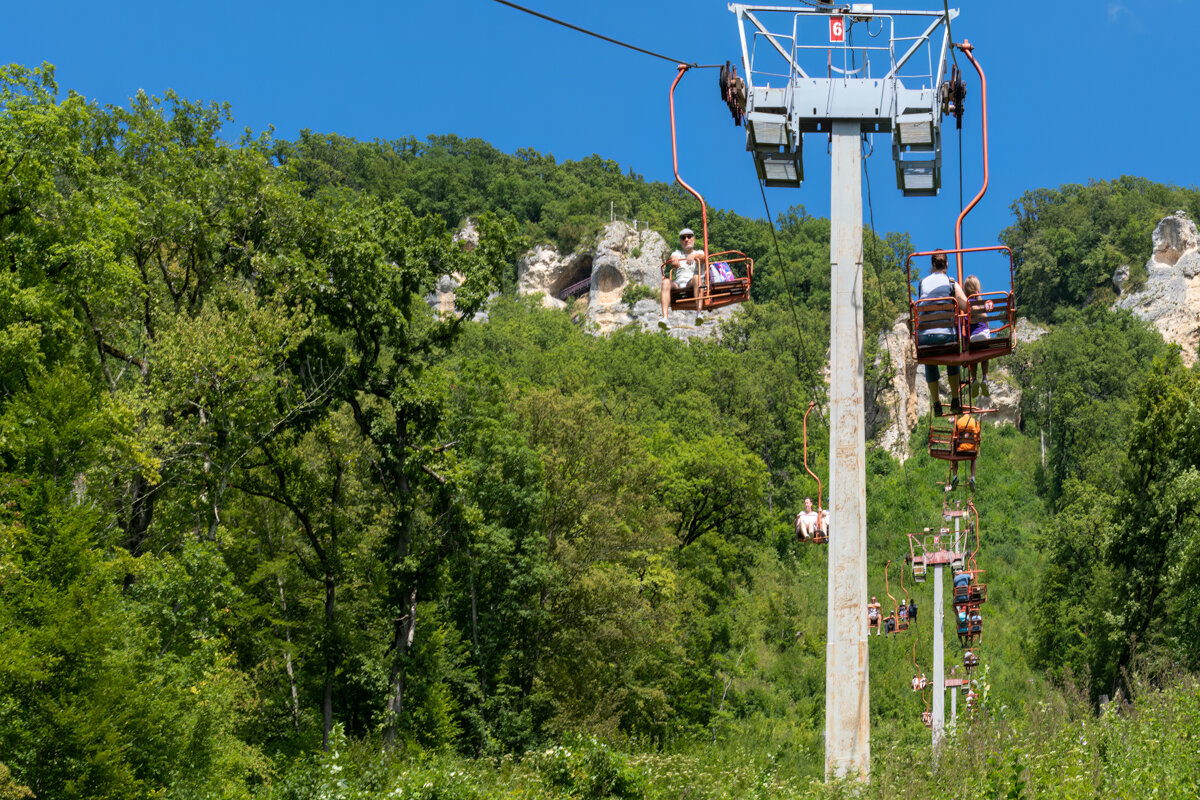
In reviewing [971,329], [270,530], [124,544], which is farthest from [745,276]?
[270,530]

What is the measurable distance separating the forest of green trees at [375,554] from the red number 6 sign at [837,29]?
654 centimetres

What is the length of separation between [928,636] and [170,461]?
3289 centimetres

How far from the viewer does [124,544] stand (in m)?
23.5

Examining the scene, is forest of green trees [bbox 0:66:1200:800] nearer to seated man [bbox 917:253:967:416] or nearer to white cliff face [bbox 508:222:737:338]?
seated man [bbox 917:253:967:416]

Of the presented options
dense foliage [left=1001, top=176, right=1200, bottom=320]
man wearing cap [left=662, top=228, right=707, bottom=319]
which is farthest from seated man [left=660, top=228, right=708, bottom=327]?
dense foliage [left=1001, top=176, right=1200, bottom=320]

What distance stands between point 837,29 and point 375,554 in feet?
54.6

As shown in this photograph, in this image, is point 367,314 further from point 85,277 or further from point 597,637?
point 597,637

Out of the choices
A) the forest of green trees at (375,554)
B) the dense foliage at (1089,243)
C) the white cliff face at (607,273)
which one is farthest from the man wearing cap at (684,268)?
the dense foliage at (1089,243)

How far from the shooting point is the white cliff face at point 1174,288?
87250mm

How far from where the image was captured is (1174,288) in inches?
3558

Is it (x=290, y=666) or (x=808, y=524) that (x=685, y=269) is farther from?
(x=290, y=666)

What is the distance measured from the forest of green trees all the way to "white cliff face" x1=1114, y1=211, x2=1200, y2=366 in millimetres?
50280

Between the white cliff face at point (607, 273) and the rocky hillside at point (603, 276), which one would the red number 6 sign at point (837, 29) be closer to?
the rocky hillside at point (603, 276)

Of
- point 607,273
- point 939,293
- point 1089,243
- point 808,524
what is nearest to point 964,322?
point 939,293
